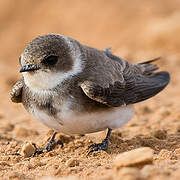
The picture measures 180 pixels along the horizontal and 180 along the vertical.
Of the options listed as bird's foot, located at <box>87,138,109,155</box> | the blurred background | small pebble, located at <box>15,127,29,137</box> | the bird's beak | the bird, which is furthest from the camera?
the blurred background

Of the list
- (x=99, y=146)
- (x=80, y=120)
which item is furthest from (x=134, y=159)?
(x=99, y=146)

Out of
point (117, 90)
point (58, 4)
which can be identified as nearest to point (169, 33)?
point (58, 4)

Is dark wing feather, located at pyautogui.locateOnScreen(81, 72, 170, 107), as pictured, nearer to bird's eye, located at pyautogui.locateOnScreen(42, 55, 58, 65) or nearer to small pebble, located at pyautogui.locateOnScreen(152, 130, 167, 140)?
bird's eye, located at pyautogui.locateOnScreen(42, 55, 58, 65)

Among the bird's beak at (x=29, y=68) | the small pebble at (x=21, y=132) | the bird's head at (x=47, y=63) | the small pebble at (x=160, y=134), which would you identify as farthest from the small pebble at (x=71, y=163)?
the small pebble at (x=21, y=132)

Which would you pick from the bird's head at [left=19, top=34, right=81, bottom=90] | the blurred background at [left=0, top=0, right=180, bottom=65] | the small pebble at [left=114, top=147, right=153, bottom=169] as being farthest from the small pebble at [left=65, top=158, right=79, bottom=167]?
the blurred background at [left=0, top=0, right=180, bottom=65]

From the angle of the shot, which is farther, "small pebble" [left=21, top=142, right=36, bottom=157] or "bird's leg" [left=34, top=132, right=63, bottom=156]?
"bird's leg" [left=34, top=132, right=63, bottom=156]

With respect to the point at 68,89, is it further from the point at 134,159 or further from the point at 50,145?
the point at 134,159

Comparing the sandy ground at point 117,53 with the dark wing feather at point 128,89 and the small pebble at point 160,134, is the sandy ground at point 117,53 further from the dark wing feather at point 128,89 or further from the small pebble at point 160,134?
the dark wing feather at point 128,89
